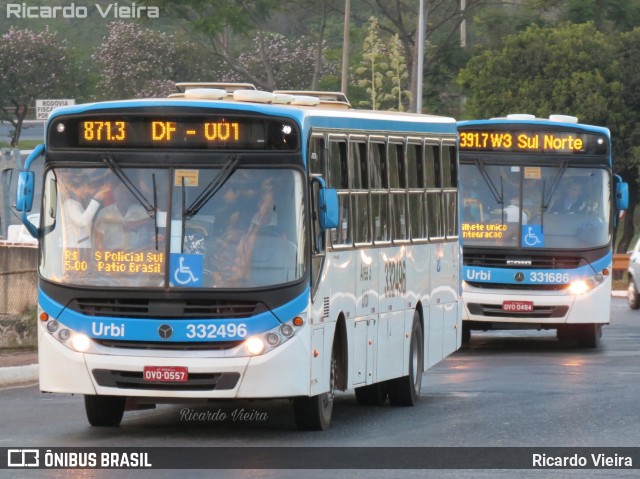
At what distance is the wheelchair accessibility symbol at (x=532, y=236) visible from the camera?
24188mm

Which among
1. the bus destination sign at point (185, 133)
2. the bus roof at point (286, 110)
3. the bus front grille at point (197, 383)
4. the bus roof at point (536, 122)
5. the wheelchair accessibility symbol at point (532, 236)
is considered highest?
the bus roof at point (536, 122)

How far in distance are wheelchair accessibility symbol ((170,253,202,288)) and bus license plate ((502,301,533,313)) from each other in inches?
452

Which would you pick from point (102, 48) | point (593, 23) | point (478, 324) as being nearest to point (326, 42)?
point (102, 48)

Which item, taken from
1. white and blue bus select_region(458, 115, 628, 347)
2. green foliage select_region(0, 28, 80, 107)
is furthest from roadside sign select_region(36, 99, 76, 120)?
green foliage select_region(0, 28, 80, 107)

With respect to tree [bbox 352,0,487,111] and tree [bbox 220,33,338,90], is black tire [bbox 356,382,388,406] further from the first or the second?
tree [bbox 220,33,338,90]

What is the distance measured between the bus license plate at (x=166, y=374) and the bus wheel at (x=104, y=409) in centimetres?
106

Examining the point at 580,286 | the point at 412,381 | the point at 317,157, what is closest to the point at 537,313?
the point at 580,286

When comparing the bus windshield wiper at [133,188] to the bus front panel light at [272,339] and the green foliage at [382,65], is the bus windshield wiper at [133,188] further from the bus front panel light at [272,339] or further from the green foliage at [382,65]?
the green foliage at [382,65]

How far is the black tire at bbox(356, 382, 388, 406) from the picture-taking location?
16.8m

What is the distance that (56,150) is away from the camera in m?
13.9

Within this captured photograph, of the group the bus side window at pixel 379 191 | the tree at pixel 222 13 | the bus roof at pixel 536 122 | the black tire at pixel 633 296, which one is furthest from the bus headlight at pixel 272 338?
the tree at pixel 222 13

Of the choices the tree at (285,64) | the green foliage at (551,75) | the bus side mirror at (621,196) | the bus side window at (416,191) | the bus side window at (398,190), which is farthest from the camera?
the tree at (285,64)

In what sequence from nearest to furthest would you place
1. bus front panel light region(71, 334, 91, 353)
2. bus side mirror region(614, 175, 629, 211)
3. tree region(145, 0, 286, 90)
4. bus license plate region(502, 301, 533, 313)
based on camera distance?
1. bus front panel light region(71, 334, 91, 353)
2. bus side mirror region(614, 175, 629, 211)
3. bus license plate region(502, 301, 533, 313)
4. tree region(145, 0, 286, 90)

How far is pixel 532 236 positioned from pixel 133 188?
11.4 metres
